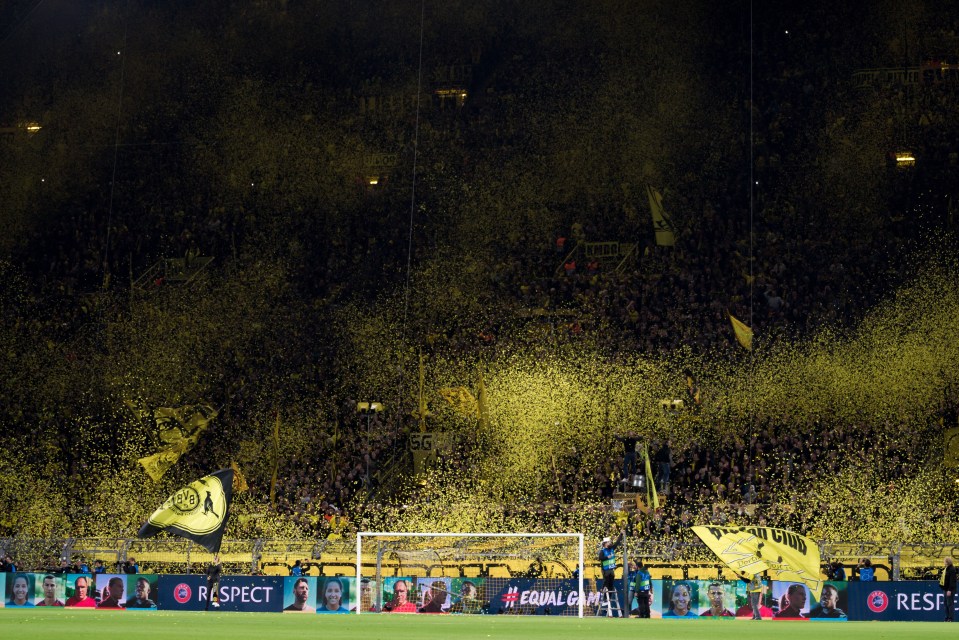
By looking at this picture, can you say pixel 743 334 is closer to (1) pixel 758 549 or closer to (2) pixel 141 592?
(1) pixel 758 549

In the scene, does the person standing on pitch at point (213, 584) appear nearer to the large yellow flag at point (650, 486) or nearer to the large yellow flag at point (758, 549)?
the large yellow flag at point (758, 549)

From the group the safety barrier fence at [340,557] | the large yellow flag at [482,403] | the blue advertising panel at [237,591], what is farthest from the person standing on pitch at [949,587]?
the large yellow flag at [482,403]

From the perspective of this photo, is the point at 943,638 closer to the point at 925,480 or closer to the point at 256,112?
the point at 925,480

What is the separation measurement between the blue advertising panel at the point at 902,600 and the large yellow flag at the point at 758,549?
3.45 ft

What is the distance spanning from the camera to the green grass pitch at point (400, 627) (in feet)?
48.4

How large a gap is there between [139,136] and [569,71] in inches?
600

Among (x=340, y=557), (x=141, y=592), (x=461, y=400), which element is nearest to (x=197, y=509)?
(x=141, y=592)

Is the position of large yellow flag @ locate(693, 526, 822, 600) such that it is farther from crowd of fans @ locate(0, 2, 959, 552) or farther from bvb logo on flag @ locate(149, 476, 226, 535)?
bvb logo on flag @ locate(149, 476, 226, 535)

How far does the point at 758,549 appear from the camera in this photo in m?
20.1

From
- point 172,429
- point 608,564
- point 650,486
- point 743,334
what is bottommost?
point 608,564

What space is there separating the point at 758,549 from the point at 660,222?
17.6 m

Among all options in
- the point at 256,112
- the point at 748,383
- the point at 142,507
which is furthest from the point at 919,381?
the point at 256,112

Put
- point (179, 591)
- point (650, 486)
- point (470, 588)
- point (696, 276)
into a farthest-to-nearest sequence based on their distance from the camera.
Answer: point (696, 276)
point (650, 486)
point (179, 591)
point (470, 588)

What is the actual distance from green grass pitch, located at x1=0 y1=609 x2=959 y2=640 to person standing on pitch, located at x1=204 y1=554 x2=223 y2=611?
1307 mm
